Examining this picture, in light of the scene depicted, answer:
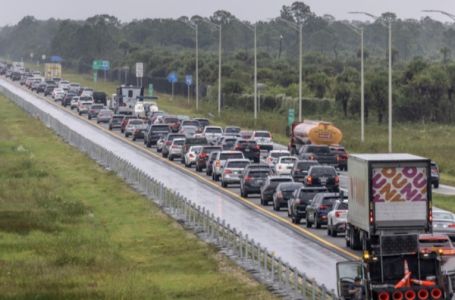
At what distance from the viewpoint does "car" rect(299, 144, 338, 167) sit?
79.3 meters

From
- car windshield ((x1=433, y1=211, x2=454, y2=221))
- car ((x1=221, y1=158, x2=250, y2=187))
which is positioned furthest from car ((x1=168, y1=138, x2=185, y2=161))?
car windshield ((x1=433, y1=211, x2=454, y2=221))

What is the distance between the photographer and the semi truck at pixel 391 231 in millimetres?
27844

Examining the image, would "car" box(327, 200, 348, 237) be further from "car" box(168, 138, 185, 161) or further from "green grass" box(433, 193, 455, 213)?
"car" box(168, 138, 185, 161)

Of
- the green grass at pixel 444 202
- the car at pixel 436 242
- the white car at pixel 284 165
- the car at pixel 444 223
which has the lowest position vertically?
the green grass at pixel 444 202

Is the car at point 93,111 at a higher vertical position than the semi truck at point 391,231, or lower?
lower

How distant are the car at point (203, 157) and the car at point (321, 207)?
2945 centimetres

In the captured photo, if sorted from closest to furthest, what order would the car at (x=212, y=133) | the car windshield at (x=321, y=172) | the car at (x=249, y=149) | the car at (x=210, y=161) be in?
1. the car windshield at (x=321, y=172)
2. the car at (x=210, y=161)
3. the car at (x=249, y=149)
4. the car at (x=212, y=133)

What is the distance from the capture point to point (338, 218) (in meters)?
48.6

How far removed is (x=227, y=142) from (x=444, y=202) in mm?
27808

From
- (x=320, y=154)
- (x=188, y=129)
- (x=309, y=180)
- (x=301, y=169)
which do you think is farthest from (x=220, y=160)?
(x=188, y=129)

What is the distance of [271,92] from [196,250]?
109575 mm

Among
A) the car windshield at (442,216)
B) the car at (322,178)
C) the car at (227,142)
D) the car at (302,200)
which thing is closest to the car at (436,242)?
the car windshield at (442,216)

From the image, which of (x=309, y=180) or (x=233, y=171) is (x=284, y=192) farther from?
(x=233, y=171)

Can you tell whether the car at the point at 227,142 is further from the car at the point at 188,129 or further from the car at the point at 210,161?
the car at the point at 188,129
